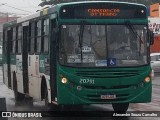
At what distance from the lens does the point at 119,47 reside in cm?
1222

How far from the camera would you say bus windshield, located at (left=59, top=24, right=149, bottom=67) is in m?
12.0

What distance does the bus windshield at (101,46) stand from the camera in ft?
39.4

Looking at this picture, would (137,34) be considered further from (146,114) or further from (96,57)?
(146,114)

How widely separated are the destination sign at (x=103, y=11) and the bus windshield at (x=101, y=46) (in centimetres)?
25

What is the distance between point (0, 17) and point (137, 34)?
119 metres

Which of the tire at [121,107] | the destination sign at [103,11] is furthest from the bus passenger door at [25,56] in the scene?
the destination sign at [103,11]

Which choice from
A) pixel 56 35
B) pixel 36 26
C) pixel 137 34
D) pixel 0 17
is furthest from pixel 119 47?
pixel 0 17

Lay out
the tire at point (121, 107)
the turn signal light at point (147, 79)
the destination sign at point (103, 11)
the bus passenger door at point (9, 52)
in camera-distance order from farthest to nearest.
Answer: the bus passenger door at point (9, 52) → the tire at point (121, 107) → the turn signal light at point (147, 79) → the destination sign at point (103, 11)

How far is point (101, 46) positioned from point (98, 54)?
8.5 inches

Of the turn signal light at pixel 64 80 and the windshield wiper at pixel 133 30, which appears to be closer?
the turn signal light at pixel 64 80

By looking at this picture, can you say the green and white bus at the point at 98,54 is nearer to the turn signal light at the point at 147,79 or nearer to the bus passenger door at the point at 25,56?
the turn signal light at the point at 147,79

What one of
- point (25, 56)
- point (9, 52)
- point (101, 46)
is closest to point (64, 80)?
point (101, 46)

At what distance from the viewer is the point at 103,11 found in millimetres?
12359

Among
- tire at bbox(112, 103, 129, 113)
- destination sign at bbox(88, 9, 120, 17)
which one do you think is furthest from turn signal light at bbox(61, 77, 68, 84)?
tire at bbox(112, 103, 129, 113)
